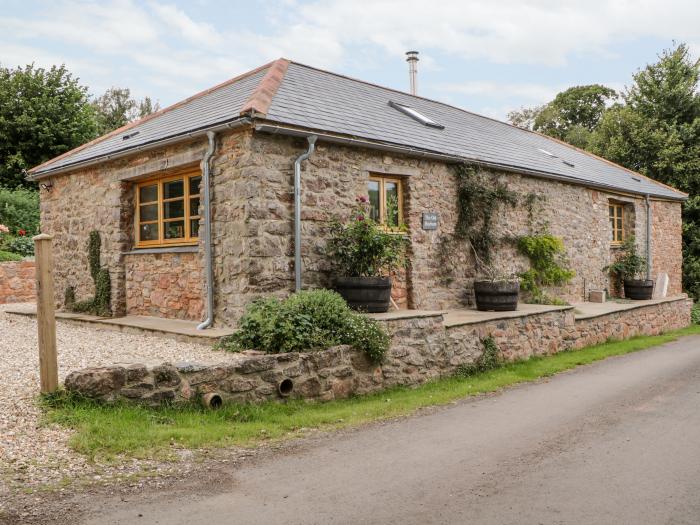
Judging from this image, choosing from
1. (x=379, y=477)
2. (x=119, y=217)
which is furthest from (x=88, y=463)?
(x=119, y=217)

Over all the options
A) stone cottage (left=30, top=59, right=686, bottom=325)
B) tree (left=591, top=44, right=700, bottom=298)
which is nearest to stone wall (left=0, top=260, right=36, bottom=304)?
stone cottage (left=30, top=59, right=686, bottom=325)

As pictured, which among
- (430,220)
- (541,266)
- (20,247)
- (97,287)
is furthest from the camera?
(20,247)

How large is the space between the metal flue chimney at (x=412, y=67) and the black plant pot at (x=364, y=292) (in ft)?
35.3

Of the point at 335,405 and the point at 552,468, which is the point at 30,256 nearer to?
the point at 335,405

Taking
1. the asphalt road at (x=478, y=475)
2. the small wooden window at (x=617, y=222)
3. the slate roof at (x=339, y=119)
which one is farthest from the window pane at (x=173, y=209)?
the small wooden window at (x=617, y=222)

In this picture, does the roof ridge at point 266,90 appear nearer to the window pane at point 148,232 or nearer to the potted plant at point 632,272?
the window pane at point 148,232

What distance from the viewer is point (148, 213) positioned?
1052cm

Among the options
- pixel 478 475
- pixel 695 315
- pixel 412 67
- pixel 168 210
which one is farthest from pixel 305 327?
pixel 695 315

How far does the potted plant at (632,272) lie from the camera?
1647cm

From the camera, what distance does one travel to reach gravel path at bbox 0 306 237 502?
4363 millimetres

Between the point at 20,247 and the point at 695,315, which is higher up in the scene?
the point at 20,247

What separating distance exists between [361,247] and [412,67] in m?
11.1

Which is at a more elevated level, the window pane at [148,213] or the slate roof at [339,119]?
the slate roof at [339,119]

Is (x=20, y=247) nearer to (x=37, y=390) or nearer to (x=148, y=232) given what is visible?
(x=148, y=232)
